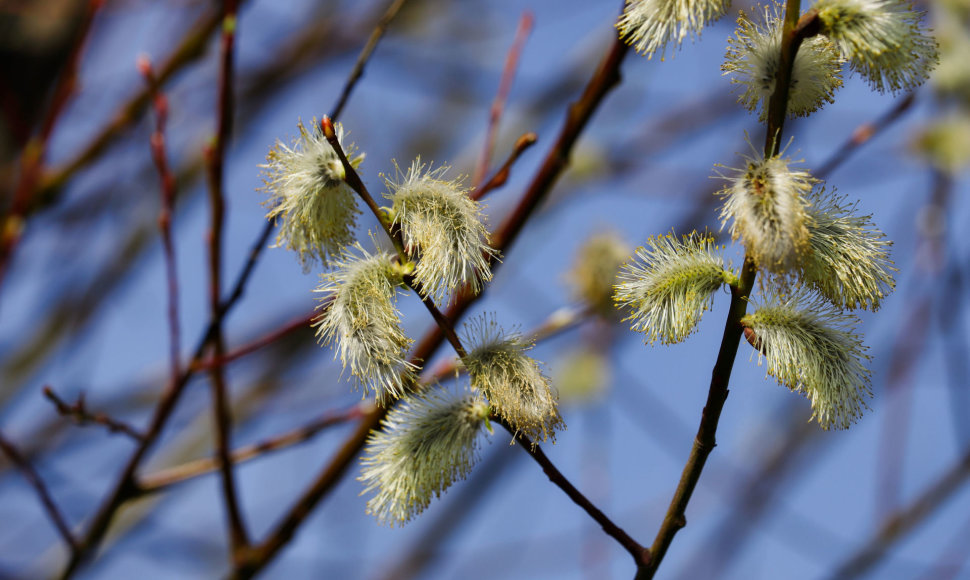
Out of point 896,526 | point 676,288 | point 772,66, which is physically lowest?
point 896,526

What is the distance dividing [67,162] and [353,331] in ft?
6.19

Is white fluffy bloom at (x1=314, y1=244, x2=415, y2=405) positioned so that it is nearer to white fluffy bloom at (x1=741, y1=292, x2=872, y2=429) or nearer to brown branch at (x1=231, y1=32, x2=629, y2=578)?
white fluffy bloom at (x1=741, y1=292, x2=872, y2=429)

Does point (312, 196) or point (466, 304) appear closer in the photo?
point (312, 196)

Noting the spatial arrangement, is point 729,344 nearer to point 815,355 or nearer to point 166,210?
point 815,355

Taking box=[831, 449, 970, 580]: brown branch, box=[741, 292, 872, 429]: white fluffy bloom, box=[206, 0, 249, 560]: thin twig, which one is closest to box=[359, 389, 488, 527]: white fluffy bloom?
box=[741, 292, 872, 429]: white fluffy bloom

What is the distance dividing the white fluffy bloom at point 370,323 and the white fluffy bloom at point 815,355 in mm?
379

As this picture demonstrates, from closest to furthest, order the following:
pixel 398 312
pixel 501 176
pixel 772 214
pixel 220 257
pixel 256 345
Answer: pixel 772 214
pixel 398 312
pixel 501 176
pixel 256 345
pixel 220 257

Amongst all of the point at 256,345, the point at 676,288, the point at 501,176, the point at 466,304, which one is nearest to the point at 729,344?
the point at 676,288

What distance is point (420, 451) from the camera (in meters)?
0.91

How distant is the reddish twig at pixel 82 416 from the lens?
147 cm

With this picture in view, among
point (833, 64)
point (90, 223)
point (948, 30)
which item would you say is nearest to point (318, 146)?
point (833, 64)

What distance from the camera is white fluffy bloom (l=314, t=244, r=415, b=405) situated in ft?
2.83

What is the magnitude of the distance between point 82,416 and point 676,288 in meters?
1.16

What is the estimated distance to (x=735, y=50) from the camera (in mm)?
881
